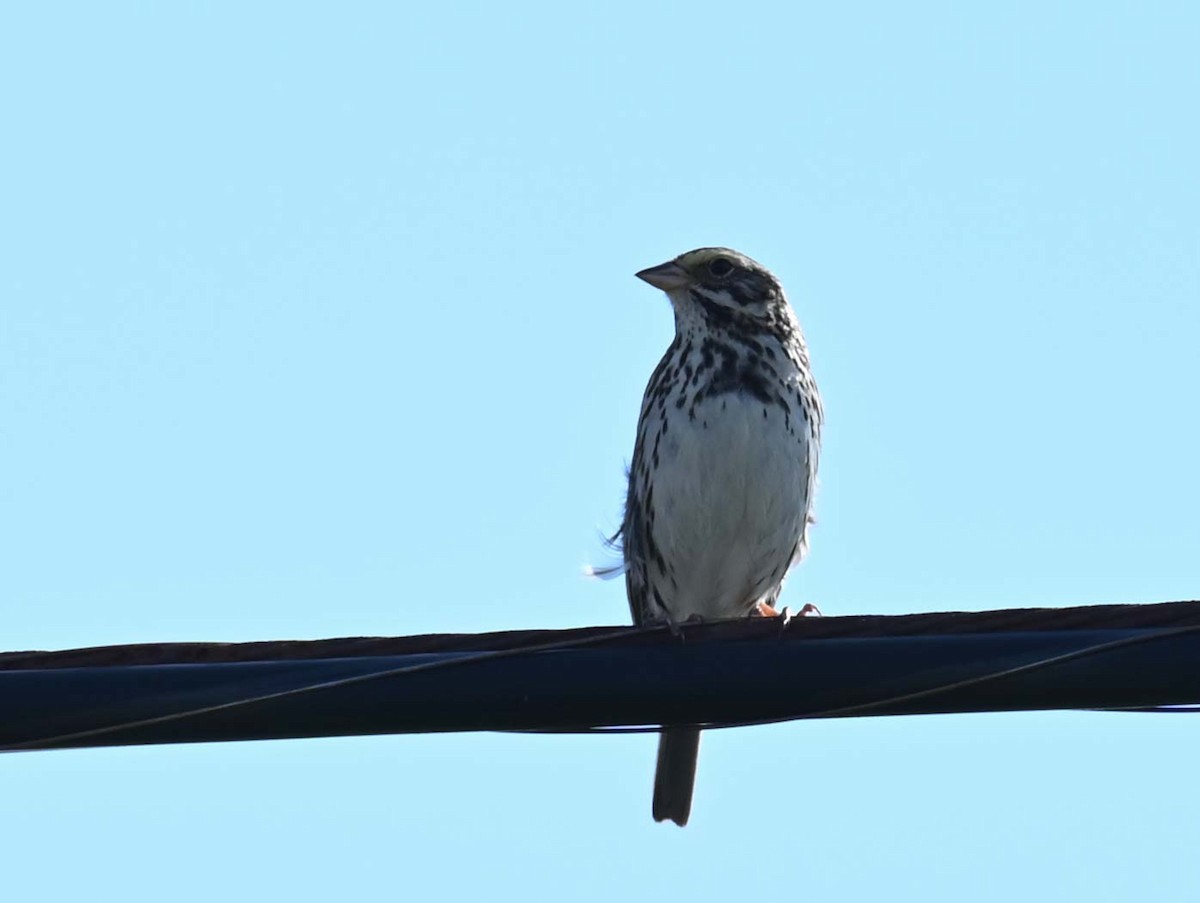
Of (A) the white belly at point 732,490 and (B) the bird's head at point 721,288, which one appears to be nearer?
(A) the white belly at point 732,490

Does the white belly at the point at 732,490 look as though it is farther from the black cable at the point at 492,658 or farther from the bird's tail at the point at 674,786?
the black cable at the point at 492,658

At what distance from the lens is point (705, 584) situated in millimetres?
10320

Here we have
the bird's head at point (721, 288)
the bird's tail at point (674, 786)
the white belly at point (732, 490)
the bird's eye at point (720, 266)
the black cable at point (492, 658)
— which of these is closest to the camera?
the black cable at point (492, 658)

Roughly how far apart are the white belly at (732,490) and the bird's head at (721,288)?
0.62 m

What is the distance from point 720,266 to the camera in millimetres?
10523

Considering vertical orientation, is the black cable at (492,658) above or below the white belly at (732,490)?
below

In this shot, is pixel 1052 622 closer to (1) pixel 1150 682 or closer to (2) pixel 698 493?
(1) pixel 1150 682

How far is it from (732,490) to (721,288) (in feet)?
Answer: 3.82

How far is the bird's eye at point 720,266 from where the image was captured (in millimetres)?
10492

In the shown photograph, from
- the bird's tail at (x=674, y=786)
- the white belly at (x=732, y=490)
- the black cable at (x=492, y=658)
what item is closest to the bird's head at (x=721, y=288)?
the white belly at (x=732, y=490)

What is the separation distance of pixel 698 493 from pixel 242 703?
4051 mm

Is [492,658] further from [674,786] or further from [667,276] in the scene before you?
[667,276]

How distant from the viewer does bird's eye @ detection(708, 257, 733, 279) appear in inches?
413

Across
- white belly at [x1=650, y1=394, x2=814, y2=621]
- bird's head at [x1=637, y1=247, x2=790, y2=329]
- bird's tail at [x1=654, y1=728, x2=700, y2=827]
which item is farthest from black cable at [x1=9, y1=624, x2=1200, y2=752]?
bird's head at [x1=637, y1=247, x2=790, y2=329]
